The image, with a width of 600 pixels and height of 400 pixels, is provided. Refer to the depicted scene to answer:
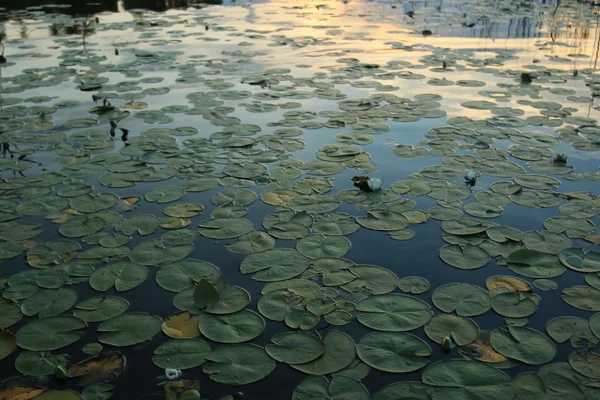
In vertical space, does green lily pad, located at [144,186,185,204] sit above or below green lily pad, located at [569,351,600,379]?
above

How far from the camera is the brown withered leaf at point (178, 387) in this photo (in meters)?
2.04

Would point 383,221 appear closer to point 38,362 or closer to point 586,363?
point 586,363

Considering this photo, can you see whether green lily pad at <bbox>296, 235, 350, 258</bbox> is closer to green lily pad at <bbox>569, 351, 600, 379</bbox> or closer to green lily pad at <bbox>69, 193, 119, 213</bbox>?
green lily pad at <bbox>569, 351, 600, 379</bbox>

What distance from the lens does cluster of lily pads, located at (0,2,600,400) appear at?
2178mm

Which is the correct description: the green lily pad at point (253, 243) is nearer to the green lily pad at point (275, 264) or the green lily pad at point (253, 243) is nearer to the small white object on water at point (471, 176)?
the green lily pad at point (275, 264)

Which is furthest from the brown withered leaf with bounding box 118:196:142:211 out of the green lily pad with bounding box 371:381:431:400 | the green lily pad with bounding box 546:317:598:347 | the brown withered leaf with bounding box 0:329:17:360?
the green lily pad with bounding box 546:317:598:347

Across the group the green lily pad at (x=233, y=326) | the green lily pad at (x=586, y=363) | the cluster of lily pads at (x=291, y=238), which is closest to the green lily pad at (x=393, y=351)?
the cluster of lily pads at (x=291, y=238)

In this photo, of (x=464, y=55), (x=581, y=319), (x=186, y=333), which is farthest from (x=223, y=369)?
(x=464, y=55)

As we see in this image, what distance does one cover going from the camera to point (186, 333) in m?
2.35

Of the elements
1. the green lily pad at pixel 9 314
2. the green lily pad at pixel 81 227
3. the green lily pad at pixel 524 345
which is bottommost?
the green lily pad at pixel 9 314

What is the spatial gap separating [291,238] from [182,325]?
2.82ft

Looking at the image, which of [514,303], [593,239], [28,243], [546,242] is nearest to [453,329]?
[514,303]

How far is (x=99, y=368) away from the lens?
7.14ft

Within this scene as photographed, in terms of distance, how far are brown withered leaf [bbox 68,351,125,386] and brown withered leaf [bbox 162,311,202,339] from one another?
0.22 m
